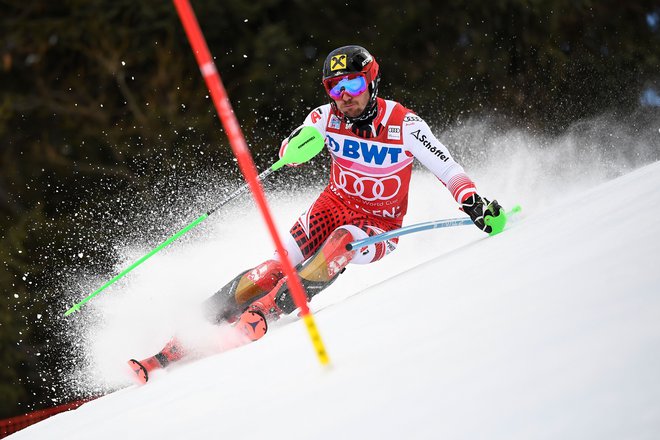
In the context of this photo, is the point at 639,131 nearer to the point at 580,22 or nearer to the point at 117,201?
the point at 580,22

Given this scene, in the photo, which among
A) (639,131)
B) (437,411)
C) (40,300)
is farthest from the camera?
(639,131)

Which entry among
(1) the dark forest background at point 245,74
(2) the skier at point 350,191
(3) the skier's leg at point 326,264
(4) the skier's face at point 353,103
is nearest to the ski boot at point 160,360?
(2) the skier at point 350,191

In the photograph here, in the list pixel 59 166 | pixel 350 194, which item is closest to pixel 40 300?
pixel 59 166

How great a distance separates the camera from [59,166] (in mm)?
12961

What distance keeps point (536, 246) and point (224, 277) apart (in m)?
4.02

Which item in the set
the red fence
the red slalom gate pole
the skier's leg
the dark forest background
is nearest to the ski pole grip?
the skier's leg

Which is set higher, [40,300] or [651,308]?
[40,300]

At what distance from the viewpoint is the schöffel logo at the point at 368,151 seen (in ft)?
14.3

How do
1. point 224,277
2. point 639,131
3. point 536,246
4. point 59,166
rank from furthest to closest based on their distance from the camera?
point 59,166
point 639,131
point 224,277
point 536,246

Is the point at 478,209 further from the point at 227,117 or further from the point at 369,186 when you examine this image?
the point at 227,117

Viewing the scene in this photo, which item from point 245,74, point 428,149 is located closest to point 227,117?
point 428,149

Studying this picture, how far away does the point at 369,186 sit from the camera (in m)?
4.49

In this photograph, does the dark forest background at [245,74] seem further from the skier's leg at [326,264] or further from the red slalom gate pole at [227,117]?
the red slalom gate pole at [227,117]

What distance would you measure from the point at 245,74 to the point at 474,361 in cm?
1182
